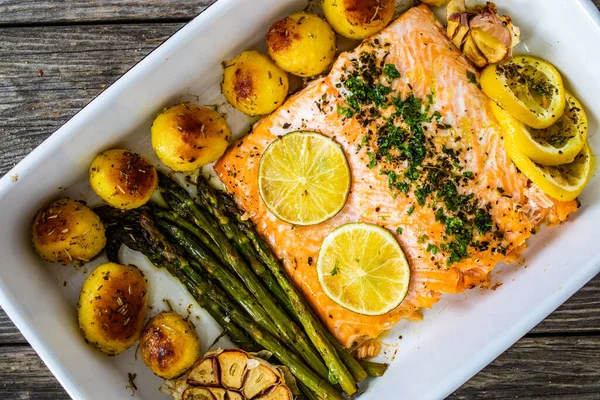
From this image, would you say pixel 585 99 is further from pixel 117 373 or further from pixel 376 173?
pixel 117 373

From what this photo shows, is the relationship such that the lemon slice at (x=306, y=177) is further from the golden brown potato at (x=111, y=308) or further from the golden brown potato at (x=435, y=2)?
the golden brown potato at (x=435, y=2)

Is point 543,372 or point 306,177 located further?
point 543,372

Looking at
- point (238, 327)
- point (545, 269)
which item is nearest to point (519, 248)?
point (545, 269)

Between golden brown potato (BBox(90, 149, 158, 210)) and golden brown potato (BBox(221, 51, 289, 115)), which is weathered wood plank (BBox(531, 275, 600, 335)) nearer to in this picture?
golden brown potato (BBox(221, 51, 289, 115))

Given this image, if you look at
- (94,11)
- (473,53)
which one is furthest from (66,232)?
(473,53)

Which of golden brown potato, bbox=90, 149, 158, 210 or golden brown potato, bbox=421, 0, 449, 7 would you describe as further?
golden brown potato, bbox=421, 0, 449, 7

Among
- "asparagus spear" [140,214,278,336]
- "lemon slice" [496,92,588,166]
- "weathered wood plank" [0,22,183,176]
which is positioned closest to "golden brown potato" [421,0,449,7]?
"lemon slice" [496,92,588,166]

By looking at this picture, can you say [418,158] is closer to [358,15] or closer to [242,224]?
[358,15]
